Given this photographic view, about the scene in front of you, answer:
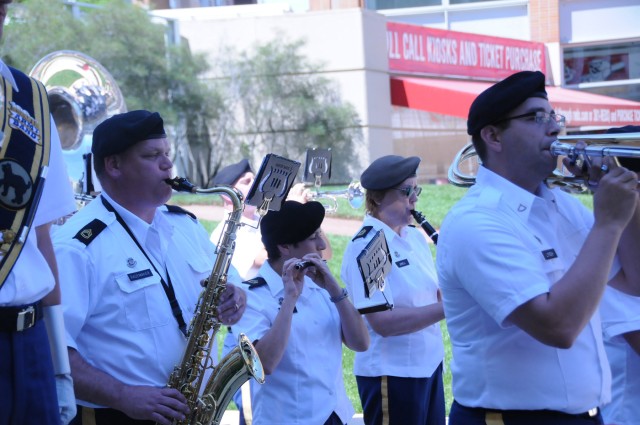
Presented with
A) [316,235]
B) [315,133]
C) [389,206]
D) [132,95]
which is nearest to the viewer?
[316,235]

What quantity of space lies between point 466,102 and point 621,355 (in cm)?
2110

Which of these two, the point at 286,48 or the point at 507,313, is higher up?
the point at 507,313

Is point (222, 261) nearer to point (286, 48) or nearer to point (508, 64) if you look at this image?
point (286, 48)

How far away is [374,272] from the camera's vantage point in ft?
15.4

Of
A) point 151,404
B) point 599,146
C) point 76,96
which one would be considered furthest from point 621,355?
point 76,96

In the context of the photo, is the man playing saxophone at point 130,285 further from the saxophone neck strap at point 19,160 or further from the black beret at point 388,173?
the black beret at point 388,173

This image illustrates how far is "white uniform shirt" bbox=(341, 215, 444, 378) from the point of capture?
5.35 metres

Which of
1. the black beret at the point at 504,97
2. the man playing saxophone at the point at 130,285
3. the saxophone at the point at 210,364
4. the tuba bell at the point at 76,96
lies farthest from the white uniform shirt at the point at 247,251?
the black beret at the point at 504,97

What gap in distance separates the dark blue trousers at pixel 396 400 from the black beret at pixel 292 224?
1.11 m

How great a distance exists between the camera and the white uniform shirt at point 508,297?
3062mm

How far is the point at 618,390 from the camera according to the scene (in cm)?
382

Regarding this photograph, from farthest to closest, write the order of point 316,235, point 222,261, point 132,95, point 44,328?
point 132,95
point 316,235
point 222,261
point 44,328

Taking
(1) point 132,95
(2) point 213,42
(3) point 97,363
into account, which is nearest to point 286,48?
(2) point 213,42

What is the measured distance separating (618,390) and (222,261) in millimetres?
1688
